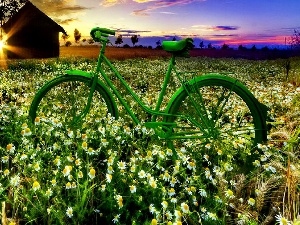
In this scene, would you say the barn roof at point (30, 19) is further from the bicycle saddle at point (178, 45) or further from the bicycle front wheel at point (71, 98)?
the bicycle saddle at point (178, 45)

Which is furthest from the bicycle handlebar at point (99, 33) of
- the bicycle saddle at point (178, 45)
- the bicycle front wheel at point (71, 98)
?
the bicycle saddle at point (178, 45)

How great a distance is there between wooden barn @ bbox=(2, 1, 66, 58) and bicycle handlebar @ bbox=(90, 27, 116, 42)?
1505 inches

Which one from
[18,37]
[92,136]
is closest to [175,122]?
[92,136]

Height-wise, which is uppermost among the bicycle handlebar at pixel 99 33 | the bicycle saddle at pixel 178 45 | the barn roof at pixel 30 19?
the barn roof at pixel 30 19

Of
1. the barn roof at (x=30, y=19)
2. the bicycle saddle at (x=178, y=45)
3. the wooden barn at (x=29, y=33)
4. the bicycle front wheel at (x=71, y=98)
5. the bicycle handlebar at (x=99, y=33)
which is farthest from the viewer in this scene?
the wooden barn at (x=29, y=33)

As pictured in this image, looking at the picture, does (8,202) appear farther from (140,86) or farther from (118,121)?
(140,86)

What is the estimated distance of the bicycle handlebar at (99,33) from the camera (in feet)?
17.3

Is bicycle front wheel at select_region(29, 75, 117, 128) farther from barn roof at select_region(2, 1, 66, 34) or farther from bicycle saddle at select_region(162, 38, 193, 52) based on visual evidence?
barn roof at select_region(2, 1, 66, 34)

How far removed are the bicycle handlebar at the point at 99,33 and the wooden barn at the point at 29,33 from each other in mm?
38224

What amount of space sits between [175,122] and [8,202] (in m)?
2.20

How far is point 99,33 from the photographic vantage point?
5270 mm

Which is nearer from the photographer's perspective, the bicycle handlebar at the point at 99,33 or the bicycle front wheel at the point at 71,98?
the bicycle handlebar at the point at 99,33

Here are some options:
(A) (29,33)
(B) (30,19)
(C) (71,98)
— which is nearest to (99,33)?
(C) (71,98)

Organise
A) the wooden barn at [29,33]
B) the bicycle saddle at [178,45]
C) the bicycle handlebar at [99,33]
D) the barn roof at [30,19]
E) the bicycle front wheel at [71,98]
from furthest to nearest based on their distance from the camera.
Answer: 1. the wooden barn at [29,33]
2. the barn roof at [30,19]
3. the bicycle front wheel at [71,98]
4. the bicycle handlebar at [99,33]
5. the bicycle saddle at [178,45]
